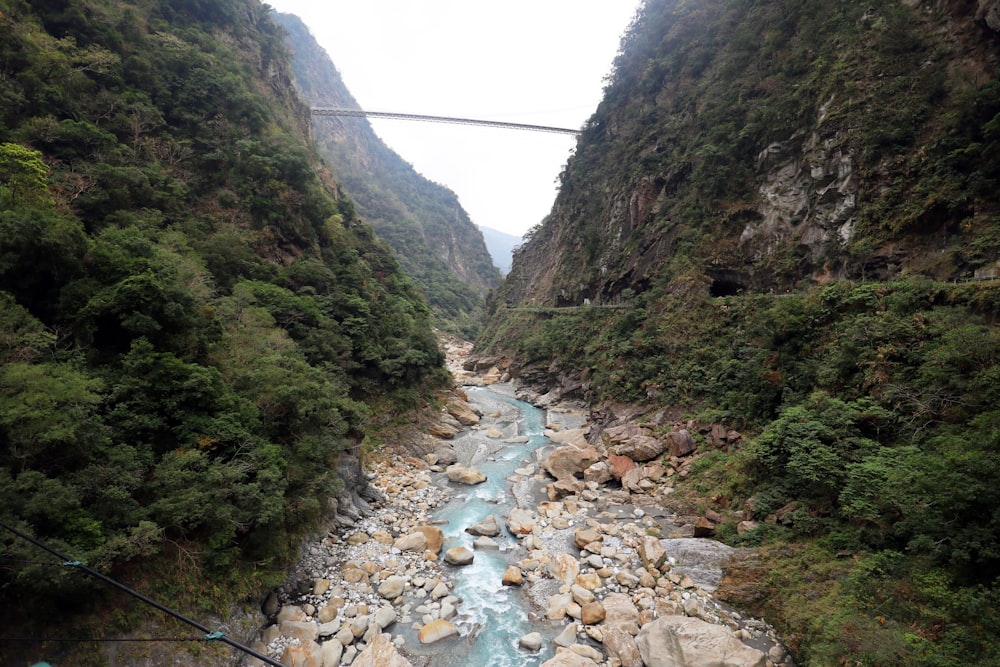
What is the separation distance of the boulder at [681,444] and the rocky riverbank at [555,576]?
0.04 m

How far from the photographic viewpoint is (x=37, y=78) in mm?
12703

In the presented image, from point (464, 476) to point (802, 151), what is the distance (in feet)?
65.4

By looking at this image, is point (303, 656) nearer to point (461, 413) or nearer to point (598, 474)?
point (598, 474)

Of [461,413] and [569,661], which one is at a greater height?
[569,661]

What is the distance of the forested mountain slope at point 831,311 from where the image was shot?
616 centimetres

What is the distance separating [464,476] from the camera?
14953 mm

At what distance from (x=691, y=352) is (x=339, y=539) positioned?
14.7 m

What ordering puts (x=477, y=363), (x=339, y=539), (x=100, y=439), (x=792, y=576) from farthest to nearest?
(x=477, y=363) → (x=339, y=539) → (x=792, y=576) → (x=100, y=439)

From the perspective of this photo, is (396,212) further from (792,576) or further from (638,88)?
(792,576)

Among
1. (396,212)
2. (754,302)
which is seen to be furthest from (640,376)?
(396,212)

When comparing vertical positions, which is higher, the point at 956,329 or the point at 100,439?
the point at 956,329

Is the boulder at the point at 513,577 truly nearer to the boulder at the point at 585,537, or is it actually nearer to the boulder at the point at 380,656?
the boulder at the point at 585,537

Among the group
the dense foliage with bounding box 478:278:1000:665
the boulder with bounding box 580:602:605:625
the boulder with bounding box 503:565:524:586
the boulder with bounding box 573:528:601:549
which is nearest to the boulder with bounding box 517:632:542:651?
the boulder with bounding box 580:602:605:625

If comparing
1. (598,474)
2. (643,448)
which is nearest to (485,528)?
(598,474)
